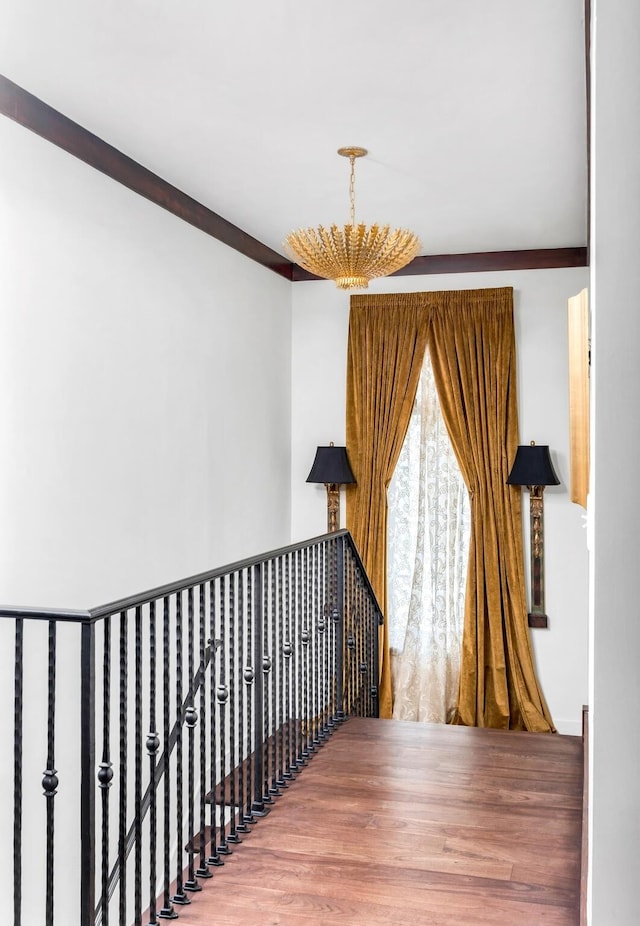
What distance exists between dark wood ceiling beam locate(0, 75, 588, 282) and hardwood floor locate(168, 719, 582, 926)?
2711 millimetres

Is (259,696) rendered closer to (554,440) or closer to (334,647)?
(334,647)

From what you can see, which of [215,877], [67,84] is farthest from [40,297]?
[215,877]

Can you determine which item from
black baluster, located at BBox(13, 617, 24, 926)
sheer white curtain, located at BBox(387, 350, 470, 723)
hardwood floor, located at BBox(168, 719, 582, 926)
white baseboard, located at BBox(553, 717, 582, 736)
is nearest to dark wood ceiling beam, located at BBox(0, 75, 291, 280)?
sheer white curtain, located at BBox(387, 350, 470, 723)

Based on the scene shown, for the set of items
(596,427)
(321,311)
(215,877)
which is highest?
(321,311)

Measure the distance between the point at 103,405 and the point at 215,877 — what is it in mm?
2002

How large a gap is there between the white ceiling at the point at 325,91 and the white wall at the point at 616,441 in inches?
64.8

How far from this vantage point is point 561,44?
282 cm

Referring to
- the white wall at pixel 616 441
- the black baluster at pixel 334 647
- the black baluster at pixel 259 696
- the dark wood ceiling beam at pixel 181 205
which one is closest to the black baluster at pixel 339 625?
the black baluster at pixel 334 647

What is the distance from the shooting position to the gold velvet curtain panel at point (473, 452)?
564cm

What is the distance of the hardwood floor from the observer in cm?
233

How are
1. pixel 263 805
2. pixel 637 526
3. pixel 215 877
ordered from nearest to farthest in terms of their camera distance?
pixel 637 526, pixel 215 877, pixel 263 805

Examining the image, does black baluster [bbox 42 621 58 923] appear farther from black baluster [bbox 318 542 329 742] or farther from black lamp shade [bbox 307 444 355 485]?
black lamp shade [bbox 307 444 355 485]

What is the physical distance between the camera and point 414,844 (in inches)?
107

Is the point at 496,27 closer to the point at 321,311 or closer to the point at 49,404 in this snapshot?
the point at 49,404
